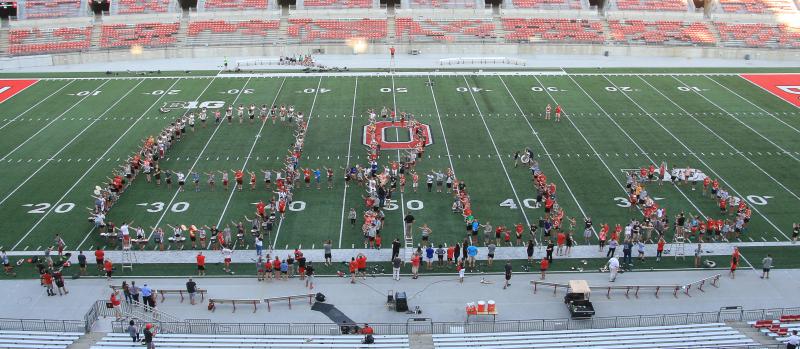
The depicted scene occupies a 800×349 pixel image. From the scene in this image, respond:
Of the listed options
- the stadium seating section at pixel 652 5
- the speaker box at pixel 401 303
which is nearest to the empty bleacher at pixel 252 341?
the speaker box at pixel 401 303

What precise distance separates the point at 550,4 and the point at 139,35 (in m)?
33.8

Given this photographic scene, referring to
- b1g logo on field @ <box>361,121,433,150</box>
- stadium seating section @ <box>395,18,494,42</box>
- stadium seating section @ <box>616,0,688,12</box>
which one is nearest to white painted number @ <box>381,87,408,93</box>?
b1g logo on field @ <box>361,121,433,150</box>

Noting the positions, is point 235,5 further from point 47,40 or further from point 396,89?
point 396,89

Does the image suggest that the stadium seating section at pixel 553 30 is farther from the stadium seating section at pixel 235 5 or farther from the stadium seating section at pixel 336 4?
the stadium seating section at pixel 235 5

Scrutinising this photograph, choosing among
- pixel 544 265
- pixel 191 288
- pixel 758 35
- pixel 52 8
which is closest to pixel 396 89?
pixel 544 265

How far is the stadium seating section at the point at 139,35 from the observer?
55844mm

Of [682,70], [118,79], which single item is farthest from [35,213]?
[682,70]

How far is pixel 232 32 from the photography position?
58.6 meters

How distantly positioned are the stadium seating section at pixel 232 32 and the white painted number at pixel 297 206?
108 ft

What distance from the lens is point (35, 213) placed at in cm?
2598

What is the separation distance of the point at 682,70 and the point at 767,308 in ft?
106

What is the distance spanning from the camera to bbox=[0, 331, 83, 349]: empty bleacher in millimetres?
16547

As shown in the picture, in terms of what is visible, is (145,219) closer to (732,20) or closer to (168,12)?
(168,12)

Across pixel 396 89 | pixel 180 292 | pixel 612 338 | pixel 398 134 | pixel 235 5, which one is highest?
pixel 235 5
